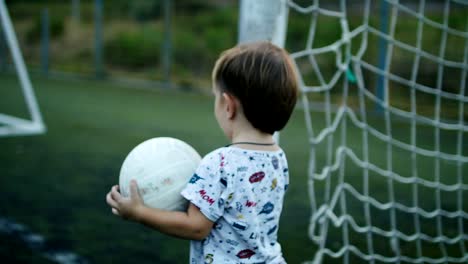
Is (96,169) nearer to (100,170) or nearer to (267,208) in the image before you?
(100,170)

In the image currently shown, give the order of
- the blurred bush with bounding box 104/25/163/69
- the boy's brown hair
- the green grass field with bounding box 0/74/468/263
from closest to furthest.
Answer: the boy's brown hair < the green grass field with bounding box 0/74/468/263 < the blurred bush with bounding box 104/25/163/69

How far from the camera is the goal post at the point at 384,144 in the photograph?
363 centimetres

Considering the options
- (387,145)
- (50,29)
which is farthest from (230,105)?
(50,29)

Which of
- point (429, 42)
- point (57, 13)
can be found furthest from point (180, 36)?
point (57, 13)

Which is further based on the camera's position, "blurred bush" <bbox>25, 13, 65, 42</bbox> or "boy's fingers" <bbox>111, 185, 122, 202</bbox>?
"blurred bush" <bbox>25, 13, 65, 42</bbox>

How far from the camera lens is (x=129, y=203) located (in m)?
1.92

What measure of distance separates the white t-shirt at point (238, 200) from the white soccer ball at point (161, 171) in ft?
0.32

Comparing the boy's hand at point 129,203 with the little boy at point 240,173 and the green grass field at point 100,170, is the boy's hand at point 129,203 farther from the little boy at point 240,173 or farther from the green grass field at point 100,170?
the green grass field at point 100,170

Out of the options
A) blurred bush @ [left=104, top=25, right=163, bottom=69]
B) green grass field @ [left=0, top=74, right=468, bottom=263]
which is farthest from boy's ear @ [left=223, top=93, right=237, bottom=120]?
blurred bush @ [left=104, top=25, right=163, bottom=69]

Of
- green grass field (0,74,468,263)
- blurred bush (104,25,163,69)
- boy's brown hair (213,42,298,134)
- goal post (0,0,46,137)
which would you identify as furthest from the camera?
blurred bush (104,25,163,69)

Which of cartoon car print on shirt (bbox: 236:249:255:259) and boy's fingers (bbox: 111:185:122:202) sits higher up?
boy's fingers (bbox: 111:185:122:202)

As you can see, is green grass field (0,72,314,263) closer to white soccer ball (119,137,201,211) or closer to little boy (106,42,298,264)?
white soccer ball (119,137,201,211)

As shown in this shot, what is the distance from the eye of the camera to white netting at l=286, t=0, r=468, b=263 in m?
3.72

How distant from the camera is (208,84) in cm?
1441
